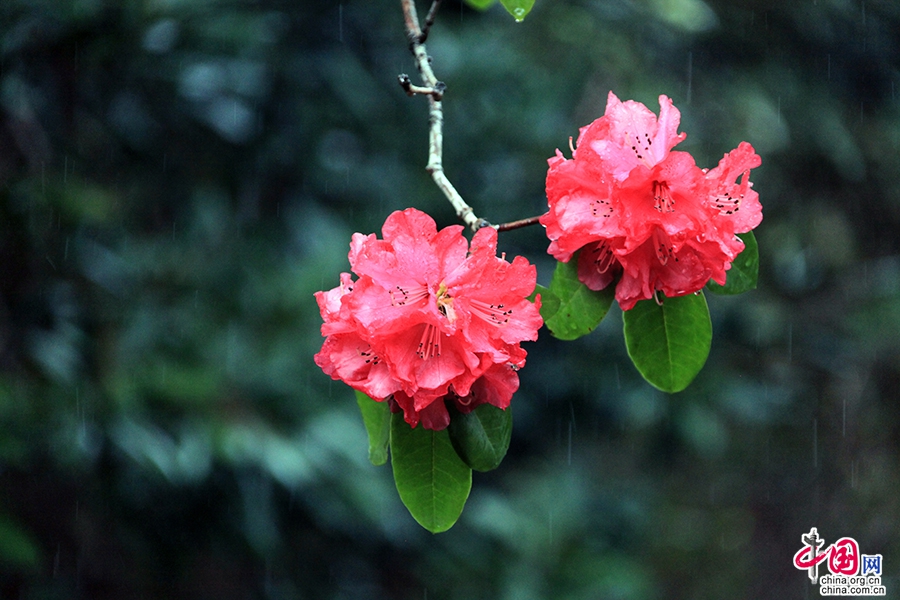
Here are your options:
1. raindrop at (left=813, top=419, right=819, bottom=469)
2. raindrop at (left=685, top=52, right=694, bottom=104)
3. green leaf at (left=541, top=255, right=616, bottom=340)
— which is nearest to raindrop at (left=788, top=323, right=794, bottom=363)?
raindrop at (left=813, top=419, right=819, bottom=469)

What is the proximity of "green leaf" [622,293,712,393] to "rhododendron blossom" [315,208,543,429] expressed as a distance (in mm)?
226

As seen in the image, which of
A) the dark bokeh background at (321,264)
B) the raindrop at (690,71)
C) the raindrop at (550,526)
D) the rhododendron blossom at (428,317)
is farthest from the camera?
the raindrop at (690,71)

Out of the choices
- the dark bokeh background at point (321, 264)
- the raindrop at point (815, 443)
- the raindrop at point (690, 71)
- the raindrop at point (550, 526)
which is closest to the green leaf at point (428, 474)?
the dark bokeh background at point (321, 264)

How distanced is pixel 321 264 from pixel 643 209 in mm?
1485

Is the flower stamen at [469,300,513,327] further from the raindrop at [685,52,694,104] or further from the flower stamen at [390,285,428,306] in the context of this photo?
the raindrop at [685,52,694,104]

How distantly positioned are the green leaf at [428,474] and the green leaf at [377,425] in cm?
5

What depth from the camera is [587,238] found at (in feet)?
3.31

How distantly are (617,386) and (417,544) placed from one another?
79 cm

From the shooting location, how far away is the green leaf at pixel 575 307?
107 centimetres

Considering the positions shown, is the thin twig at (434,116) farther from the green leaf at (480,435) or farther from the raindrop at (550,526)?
the raindrop at (550,526)

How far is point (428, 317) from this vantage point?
3.02 feet

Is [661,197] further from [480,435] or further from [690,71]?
[690,71]

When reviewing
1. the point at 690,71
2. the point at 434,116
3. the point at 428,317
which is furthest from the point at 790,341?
the point at 428,317

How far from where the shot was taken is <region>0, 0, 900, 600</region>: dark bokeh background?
230cm
